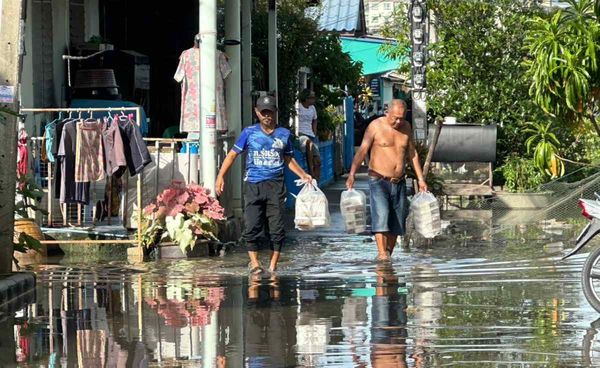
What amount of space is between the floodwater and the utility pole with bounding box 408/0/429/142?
18.2ft

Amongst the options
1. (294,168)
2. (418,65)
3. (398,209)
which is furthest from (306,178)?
(418,65)

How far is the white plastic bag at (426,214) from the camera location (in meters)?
13.6

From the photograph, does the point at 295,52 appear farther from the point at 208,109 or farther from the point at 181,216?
the point at 181,216

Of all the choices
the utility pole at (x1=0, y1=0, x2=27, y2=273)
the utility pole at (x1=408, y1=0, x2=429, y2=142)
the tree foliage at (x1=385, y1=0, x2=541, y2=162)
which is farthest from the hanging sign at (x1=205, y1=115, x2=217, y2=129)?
the tree foliage at (x1=385, y1=0, x2=541, y2=162)

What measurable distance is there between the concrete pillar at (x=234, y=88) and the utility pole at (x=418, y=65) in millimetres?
4338

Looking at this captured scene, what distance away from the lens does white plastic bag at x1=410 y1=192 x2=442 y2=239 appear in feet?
44.6

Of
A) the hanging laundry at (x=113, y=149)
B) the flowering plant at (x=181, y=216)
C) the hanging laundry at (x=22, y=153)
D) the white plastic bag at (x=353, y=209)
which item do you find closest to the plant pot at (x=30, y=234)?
the hanging laundry at (x=22, y=153)

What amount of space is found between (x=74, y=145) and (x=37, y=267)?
148 cm

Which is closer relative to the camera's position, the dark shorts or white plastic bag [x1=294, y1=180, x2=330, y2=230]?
the dark shorts

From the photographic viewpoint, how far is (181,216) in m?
14.3

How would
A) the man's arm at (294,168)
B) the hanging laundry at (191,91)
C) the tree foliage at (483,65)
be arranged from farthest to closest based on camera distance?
the tree foliage at (483,65), the hanging laundry at (191,91), the man's arm at (294,168)

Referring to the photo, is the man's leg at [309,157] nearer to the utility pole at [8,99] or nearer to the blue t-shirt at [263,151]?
the blue t-shirt at [263,151]

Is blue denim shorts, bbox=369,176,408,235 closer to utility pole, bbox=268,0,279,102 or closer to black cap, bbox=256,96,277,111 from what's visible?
black cap, bbox=256,96,277,111

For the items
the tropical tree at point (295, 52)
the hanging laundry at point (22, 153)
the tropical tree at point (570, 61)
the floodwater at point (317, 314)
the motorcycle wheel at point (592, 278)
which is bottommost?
the floodwater at point (317, 314)
